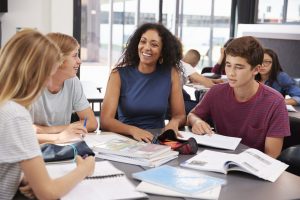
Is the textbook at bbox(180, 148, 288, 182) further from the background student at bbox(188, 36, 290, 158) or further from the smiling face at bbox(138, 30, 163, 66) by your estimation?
the smiling face at bbox(138, 30, 163, 66)

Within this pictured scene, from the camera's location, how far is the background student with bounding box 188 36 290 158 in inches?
76.3

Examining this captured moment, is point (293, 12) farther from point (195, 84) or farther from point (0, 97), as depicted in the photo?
point (0, 97)

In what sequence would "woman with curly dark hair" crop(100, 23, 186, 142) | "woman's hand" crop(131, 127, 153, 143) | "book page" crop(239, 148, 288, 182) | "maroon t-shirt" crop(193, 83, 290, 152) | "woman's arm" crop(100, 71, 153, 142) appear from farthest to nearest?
"woman with curly dark hair" crop(100, 23, 186, 142), "woman's arm" crop(100, 71, 153, 142), "maroon t-shirt" crop(193, 83, 290, 152), "woman's hand" crop(131, 127, 153, 143), "book page" crop(239, 148, 288, 182)

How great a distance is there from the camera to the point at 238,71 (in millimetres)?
1989

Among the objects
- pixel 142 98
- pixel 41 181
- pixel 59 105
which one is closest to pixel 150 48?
pixel 142 98

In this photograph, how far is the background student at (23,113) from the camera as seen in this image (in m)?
1.08

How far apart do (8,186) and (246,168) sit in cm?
82

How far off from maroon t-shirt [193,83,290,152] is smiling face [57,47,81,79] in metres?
0.75

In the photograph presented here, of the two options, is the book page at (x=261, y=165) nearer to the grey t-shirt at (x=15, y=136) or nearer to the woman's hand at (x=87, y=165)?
the woman's hand at (x=87, y=165)

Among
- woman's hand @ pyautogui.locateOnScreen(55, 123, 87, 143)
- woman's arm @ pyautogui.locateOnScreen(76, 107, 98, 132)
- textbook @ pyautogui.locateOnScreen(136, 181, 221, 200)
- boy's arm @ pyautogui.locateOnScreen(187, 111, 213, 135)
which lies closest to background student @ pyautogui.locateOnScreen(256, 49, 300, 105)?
boy's arm @ pyautogui.locateOnScreen(187, 111, 213, 135)

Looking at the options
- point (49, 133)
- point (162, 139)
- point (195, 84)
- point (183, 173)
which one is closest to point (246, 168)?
point (183, 173)

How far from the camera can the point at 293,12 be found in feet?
17.4

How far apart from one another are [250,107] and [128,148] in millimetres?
759

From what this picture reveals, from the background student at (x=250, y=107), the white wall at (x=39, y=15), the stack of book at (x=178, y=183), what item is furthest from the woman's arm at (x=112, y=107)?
the white wall at (x=39, y=15)
